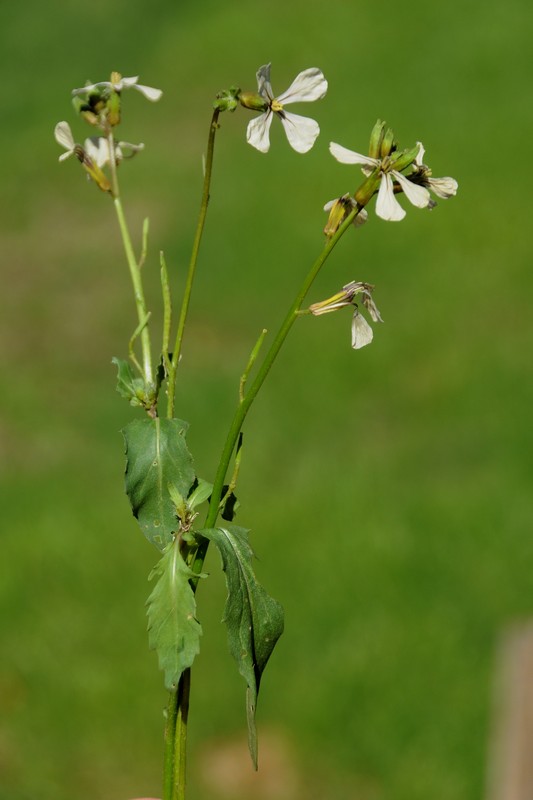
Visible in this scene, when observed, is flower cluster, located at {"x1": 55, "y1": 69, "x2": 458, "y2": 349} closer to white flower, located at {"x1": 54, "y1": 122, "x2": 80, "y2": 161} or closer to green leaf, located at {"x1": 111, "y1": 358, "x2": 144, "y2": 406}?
white flower, located at {"x1": 54, "y1": 122, "x2": 80, "y2": 161}

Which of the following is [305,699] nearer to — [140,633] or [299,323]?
[140,633]

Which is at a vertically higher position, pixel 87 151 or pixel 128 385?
pixel 87 151

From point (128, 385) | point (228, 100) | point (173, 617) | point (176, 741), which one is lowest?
point (176, 741)

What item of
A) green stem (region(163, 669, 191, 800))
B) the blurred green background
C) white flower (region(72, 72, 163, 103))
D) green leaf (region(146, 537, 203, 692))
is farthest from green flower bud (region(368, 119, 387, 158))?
the blurred green background

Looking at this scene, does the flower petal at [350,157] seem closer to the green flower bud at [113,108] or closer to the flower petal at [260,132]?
the flower petal at [260,132]

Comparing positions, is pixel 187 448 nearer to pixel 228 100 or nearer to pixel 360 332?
pixel 360 332

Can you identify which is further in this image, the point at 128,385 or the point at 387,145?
the point at 128,385

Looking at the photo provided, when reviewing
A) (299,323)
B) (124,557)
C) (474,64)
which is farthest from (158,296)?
(474,64)

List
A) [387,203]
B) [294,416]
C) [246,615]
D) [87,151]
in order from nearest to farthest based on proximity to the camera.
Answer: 1. [387,203]
2. [246,615]
3. [87,151]
4. [294,416]

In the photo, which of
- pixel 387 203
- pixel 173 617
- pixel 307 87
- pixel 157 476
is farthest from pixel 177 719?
pixel 307 87
